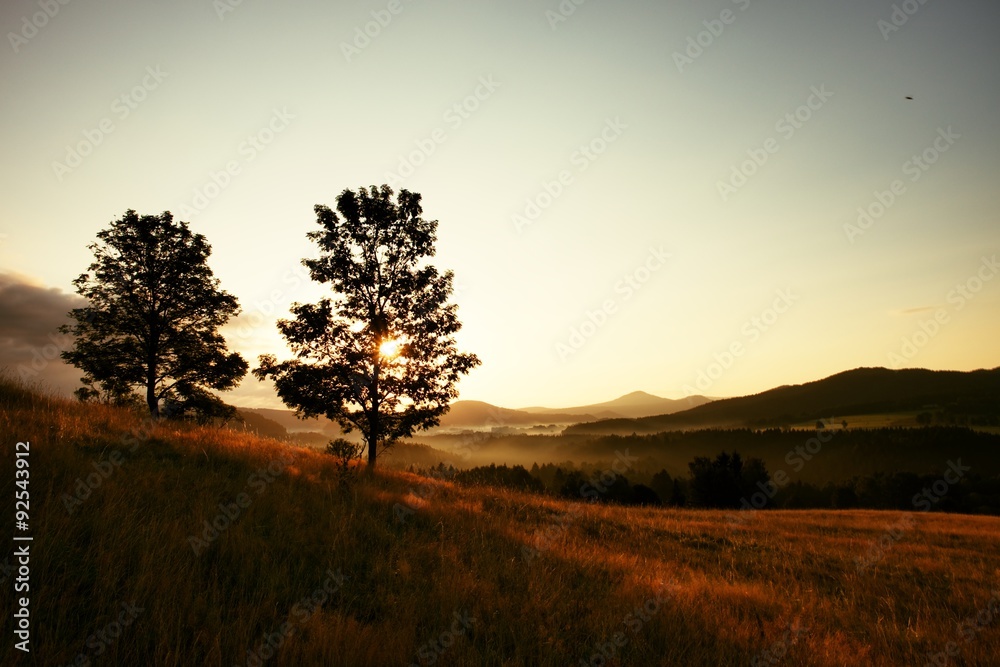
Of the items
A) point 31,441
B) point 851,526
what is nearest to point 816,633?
point 31,441

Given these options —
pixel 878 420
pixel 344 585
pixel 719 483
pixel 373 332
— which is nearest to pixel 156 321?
pixel 373 332

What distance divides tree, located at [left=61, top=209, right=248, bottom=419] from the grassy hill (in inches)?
544

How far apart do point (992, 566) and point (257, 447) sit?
21424 millimetres

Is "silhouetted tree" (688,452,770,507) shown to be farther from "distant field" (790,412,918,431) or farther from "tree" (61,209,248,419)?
"distant field" (790,412,918,431)

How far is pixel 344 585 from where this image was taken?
5375 millimetres

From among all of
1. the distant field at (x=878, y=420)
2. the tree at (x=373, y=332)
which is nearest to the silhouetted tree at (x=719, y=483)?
the tree at (x=373, y=332)

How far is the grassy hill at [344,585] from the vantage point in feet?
13.1

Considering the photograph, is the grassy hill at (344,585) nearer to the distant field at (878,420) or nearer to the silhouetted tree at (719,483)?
the silhouetted tree at (719,483)

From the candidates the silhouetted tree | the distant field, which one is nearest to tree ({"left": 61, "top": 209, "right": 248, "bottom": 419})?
the silhouetted tree

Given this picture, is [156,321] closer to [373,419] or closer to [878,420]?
[373,419]

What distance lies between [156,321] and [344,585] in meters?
23.8

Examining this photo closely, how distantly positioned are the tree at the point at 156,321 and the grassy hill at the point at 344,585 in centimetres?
1383

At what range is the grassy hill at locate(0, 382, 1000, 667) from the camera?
13.1 ft

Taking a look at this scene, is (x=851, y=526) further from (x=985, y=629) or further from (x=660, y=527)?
(x=985, y=629)
